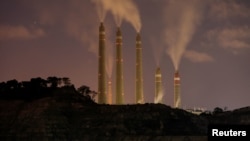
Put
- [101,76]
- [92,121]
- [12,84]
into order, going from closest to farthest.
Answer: [92,121]
[12,84]
[101,76]

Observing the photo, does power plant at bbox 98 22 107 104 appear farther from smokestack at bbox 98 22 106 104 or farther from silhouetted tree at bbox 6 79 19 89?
silhouetted tree at bbox 6 79 19 89

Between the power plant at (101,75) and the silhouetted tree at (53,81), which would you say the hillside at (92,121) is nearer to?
the silhouetted tree at (53,81)

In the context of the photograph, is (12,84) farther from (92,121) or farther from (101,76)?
(101,76)

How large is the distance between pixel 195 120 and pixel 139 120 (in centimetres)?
1462

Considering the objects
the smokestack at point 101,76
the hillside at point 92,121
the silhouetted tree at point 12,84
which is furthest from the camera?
the smokestack at point 101,76

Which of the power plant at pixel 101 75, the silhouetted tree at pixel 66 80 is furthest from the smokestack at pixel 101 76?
the silhouetted tree at pixel 66 80

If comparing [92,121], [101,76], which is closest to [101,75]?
[101,76]

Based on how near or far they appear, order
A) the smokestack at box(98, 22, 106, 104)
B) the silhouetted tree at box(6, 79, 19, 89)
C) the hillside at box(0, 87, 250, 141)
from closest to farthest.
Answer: the hillside at box(0, 87, 250, 141)
the silhouetted tree at box(6, 79, 19, 89)
the smokestack at box(98, 22, 106, 104)

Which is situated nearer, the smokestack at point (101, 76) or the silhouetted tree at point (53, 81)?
the silhouetted tree at point (53, 81)

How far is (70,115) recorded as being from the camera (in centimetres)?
14600

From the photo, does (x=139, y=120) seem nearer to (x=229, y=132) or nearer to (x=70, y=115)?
(x=70, y=115)

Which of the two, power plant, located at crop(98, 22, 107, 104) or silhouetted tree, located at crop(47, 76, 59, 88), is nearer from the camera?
silhouetted tree, located at crop(47, 76, 59, 88)

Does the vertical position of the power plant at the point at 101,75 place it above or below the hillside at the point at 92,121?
above

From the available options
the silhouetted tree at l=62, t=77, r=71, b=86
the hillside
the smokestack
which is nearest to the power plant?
A: the smokestack
